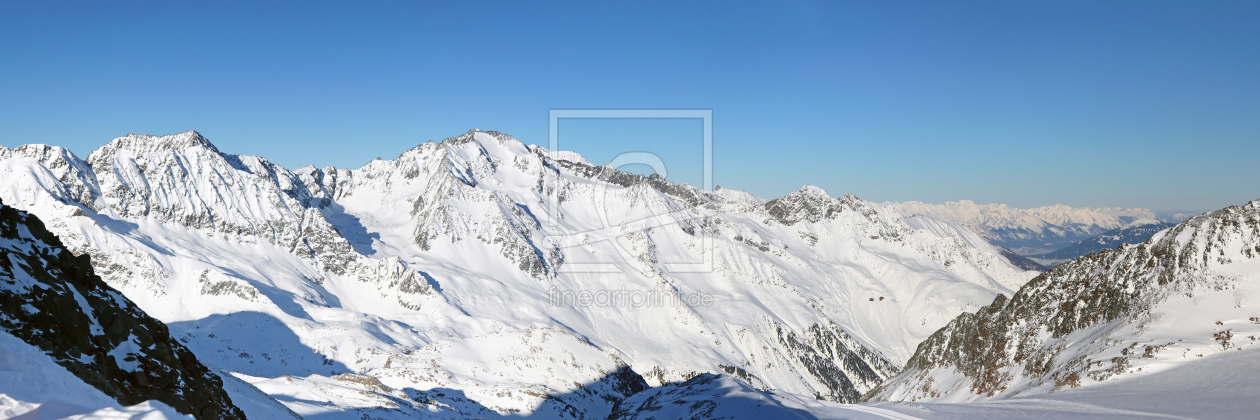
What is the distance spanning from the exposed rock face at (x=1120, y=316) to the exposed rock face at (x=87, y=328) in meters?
61.7

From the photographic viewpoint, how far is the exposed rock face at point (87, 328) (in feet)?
76.2

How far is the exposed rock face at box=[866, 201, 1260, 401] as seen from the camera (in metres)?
51.7

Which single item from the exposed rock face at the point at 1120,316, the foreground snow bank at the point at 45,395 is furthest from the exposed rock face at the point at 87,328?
the exposed rock face at the point at 1120,316

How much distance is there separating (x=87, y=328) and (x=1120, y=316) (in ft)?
274

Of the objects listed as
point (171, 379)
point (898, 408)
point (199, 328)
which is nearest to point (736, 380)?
point (898, 408)

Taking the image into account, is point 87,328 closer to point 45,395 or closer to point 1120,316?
point 45,395

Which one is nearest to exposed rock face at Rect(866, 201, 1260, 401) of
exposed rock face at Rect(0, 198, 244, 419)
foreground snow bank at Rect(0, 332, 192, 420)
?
foreground snow bank at Rect(0, 332, 192, 420)

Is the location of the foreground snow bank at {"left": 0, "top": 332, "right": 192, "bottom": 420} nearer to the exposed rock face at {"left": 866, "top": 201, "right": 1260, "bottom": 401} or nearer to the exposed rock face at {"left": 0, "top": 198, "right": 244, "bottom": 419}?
the exposed rock face at {"left": 0, "top": 198, "right": 244, "bottom": 419}

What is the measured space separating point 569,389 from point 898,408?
9547cm

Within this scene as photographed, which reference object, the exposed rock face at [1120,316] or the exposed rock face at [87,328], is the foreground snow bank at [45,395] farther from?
the exposed rock face at [1120,316]

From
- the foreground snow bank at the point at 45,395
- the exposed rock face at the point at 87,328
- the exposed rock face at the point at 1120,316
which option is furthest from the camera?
the exposed rock face at the point at 1120,316

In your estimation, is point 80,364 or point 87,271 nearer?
point 80,364

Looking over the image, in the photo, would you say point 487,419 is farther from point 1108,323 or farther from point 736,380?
point 1108,323

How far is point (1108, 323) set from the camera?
64.9 metres
